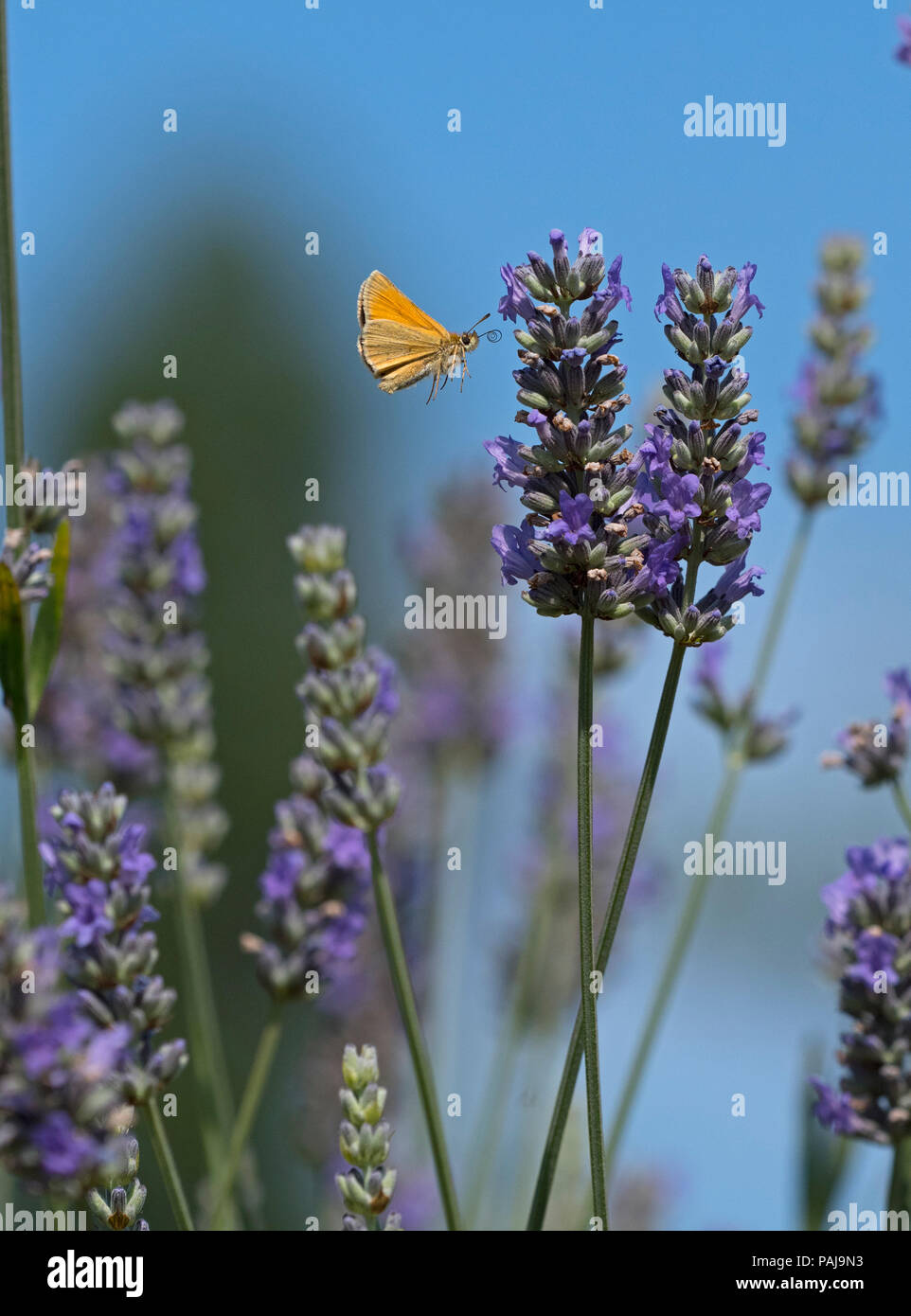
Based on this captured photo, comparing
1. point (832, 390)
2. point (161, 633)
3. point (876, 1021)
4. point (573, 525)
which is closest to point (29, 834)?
point (573, 525)

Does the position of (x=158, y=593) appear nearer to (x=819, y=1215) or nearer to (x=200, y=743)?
(x=200, y=743)

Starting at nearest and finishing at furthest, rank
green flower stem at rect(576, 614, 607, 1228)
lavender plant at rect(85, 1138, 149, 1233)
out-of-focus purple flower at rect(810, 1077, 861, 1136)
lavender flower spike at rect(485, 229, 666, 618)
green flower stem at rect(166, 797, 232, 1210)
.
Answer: green flower stem at rect(576, 614, 607, 1228) < lavender plant at rect(85, 1138, 149, 1233) < lavender flower spike at rect(485, 229, 666, 618) < out-of-focus purple flower at rect(810, 1077, 861, 1136) < green flower stem at rect(166, 797, 232, 1210)

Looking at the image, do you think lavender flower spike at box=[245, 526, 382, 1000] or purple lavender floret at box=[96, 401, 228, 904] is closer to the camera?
lavender flower spike at box=[245, 526, 382, 1000]

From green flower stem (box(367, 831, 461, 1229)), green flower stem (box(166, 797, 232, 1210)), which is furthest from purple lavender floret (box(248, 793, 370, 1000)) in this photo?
green flower stem (box(367, 831, 461, 1229))

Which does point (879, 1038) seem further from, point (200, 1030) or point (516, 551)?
point (200, 1030)

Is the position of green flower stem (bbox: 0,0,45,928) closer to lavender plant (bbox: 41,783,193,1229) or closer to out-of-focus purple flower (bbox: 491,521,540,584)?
lavender plant (bbox: 41,783,193,1229)
